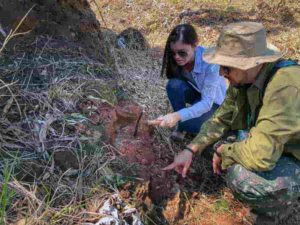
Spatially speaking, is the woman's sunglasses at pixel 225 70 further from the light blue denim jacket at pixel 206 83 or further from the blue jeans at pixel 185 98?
the blue jeans at pixel 185 98

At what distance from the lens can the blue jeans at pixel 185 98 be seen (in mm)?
3209

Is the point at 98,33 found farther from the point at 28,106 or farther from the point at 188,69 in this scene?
the point at 28,106

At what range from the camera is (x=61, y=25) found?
10.9ft

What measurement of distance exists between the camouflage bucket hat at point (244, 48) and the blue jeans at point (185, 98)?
103cm

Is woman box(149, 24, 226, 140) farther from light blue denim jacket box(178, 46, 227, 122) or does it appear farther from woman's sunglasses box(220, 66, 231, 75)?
woman's sunglasses box(220, 66, 231, 75)

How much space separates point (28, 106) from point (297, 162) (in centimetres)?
148

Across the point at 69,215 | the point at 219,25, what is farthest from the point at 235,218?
the point at 219,25

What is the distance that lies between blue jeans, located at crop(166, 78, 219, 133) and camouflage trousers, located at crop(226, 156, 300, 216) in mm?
820

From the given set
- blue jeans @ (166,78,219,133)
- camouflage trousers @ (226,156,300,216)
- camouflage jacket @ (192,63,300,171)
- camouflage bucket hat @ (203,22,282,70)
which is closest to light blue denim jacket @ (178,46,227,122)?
blue jeans @ (166,78,219,133)

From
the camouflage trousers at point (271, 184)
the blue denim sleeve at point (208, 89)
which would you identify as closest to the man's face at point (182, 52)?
the blue denim sleeve at point (208, 89)

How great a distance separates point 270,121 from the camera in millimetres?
2104

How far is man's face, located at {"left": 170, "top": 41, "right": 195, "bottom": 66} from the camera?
9.71 feet

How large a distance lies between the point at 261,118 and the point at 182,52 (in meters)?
0.99

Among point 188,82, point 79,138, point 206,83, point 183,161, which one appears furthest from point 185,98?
point 79,138
